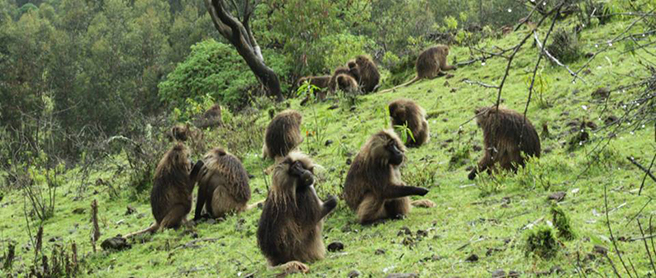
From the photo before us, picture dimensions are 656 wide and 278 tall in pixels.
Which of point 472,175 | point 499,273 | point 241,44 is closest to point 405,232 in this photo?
point 499,273

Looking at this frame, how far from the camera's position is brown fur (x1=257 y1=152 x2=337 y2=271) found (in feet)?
23.0

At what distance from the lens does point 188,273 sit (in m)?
7.86

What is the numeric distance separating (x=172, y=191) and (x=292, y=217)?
3605 mm

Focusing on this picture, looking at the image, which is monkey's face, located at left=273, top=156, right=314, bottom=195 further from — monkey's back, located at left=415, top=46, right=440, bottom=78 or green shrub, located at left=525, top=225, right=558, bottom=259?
monkey's back, located at left=415, top=46, right=440, bottom=78

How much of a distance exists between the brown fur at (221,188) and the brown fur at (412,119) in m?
3.49

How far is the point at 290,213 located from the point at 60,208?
8115 millimetres

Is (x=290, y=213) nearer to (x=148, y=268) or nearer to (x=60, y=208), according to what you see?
(x=148, y=268)

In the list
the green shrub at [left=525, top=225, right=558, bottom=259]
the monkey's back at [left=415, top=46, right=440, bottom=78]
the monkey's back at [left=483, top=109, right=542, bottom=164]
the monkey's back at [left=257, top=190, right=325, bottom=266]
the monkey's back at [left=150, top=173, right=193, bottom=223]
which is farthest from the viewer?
the monkey's back at [left=415, top=46, right=440, bottom=78]

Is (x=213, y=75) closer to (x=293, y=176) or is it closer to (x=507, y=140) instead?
(x=507, y=140)

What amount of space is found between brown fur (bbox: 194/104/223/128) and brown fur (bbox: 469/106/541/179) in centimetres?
1106

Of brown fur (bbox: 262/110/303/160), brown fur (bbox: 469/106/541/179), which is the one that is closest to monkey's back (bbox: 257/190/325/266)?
brown fur (bbox: 469/106/541/179)

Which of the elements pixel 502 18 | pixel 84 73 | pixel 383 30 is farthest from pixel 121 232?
pixel 84 73

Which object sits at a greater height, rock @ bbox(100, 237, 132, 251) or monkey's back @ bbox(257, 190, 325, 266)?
monkey's back @ bbox(257, 190, 325, 266)

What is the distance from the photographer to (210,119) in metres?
19.7
